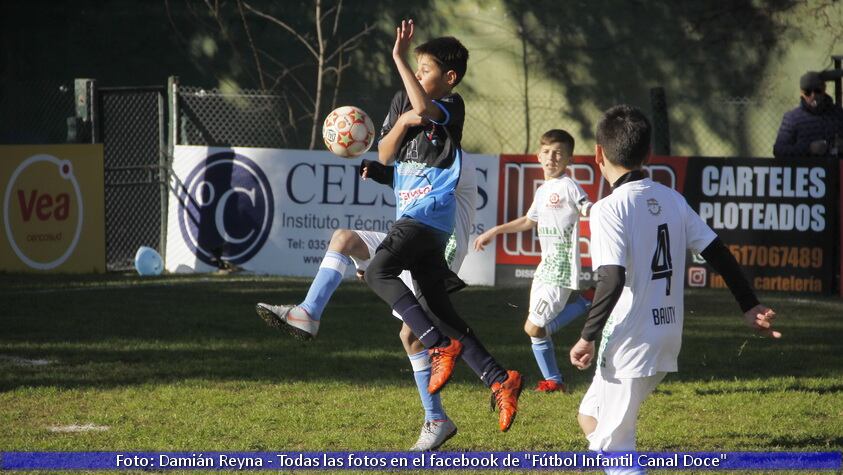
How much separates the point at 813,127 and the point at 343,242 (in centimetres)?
942

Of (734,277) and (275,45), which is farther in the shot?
(275,45)

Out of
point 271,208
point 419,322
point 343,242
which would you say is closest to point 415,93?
point 343,242

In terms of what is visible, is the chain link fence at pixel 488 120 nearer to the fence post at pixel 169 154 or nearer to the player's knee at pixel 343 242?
the fence post at pixel 169 154

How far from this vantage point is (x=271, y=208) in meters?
14.8

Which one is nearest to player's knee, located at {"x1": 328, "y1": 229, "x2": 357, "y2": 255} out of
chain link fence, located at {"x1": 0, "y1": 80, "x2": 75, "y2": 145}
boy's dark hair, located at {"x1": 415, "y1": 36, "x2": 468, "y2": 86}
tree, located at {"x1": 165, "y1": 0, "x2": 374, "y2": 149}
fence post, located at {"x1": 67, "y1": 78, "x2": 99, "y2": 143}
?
boy's dark hair, located at {"x1": 415, "y1": 36, "x2": 468, "y2": 86}

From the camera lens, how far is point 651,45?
872 inches

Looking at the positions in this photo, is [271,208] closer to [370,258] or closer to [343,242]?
[370,258]

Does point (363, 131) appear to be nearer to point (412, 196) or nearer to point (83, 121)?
point (412, 196)

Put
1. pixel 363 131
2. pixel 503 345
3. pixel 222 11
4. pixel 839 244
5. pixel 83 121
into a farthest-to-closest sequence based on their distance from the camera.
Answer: pixel 222 11 < pixel 83 121 < pixel 839 244 < pixel 503 345 < pixel 363 131

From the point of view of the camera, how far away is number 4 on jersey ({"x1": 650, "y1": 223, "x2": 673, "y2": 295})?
4.64 metres

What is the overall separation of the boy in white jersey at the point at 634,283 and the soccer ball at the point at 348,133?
214 cm

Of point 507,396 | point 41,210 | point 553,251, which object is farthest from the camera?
point 41,210

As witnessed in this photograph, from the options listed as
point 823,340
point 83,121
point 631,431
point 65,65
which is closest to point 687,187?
point 823,340

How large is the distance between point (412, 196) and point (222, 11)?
1871 centimetres
